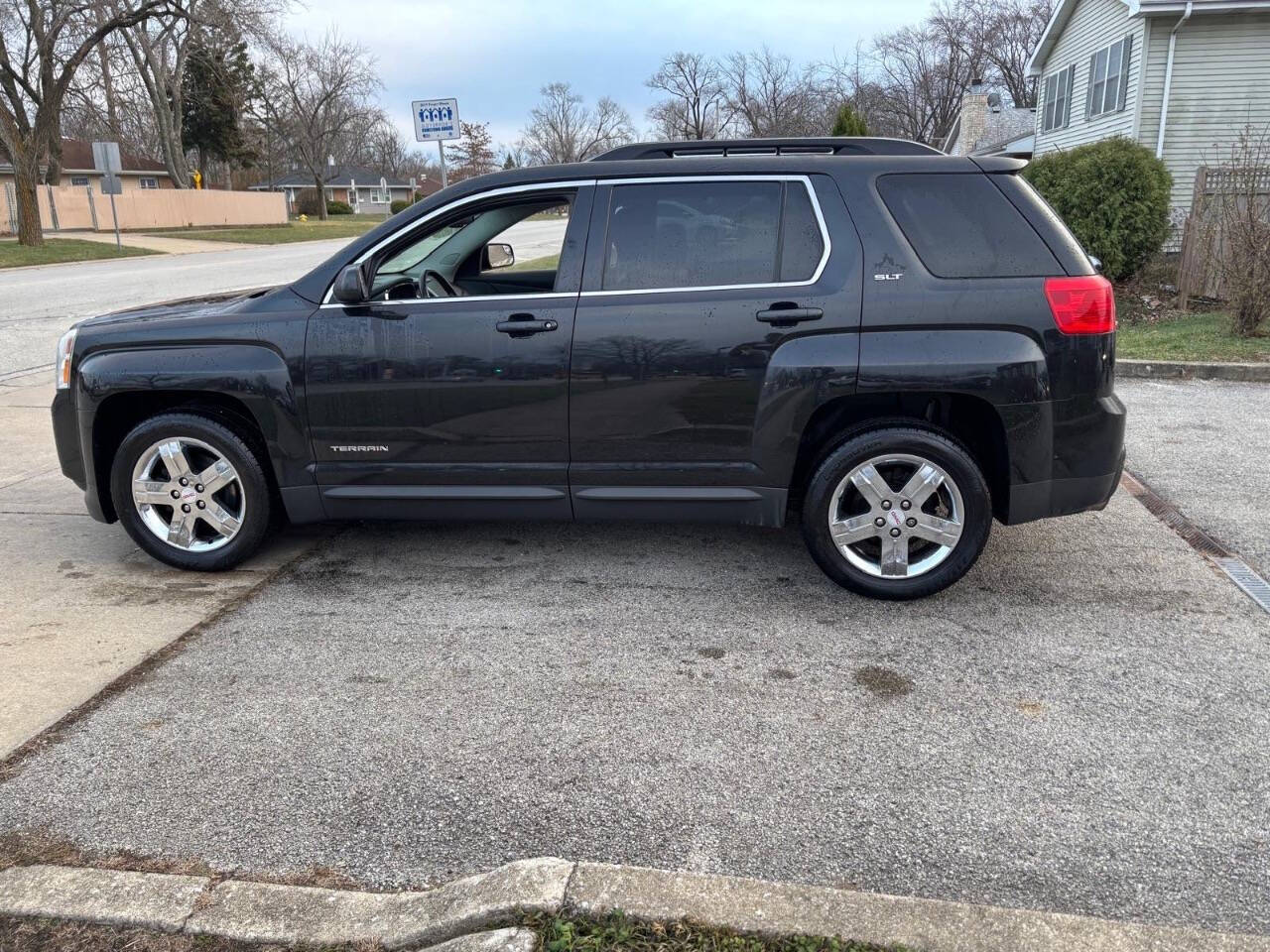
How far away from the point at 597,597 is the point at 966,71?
60017mm

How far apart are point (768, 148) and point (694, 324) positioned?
3.25 ft

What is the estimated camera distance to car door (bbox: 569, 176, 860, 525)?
420cm

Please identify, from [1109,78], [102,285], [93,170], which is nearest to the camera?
[102,285]

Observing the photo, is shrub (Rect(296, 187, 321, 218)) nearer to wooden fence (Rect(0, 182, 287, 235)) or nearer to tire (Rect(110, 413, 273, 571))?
wooden fence (Rect(0, 182, 287, 235))

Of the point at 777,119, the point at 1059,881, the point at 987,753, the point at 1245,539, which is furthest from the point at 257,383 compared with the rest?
the point at 777,119

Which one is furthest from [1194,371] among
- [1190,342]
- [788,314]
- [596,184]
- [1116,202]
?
[596,184]

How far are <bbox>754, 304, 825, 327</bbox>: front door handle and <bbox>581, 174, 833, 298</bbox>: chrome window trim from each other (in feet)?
0.34

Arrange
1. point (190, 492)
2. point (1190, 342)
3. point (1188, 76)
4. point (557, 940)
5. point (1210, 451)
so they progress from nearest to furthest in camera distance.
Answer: point (557, 940) → point (190, 492) → point (1210, 451) → point (1190, 342) → point (1188, 76)

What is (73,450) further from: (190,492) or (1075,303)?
(1075,303)

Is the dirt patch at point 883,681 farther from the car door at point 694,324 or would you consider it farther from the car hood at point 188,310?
the car hood at point 188,310

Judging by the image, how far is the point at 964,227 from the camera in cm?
417

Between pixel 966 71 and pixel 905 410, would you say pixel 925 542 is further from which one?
pixel 966 71

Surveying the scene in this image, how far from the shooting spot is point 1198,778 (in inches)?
119

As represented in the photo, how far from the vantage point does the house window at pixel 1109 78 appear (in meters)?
19.9
